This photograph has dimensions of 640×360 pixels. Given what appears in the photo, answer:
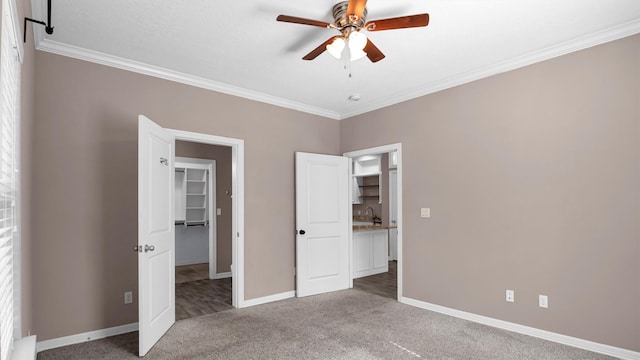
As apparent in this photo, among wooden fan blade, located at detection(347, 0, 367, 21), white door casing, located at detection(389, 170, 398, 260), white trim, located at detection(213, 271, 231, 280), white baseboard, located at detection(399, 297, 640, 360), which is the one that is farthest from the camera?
white door casing, located at detection(389, 170, 398, 260)

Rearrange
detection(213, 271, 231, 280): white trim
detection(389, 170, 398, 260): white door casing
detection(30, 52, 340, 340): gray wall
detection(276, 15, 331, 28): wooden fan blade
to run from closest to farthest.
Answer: detection(276, 15, 331, 28): wooden fan blade
detection(30, 52, 340, 340): gray wall
detection(213, 271, 231, 280): white trim
detection(389, 170, 398, 260): white door casing

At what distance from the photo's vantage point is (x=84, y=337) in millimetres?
3281

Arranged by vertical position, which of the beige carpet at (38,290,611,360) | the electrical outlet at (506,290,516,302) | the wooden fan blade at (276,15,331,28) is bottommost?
the beige carpet at (38,290,611,360)

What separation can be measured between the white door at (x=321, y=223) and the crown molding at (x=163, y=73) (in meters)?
0.73

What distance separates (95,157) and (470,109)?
3.91 meters

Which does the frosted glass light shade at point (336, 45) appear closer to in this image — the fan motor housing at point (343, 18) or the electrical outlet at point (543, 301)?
the fan motor housing at point (343, 18)

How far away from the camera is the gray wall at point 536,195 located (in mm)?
2934

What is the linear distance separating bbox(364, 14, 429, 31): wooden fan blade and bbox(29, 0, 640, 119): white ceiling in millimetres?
309

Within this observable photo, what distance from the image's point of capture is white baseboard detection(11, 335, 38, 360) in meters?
1.92

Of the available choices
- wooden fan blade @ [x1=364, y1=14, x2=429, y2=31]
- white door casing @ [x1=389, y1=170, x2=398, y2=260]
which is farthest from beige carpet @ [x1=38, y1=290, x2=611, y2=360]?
white door casing @ [x1=389, y1=170, x2=398, y2=260]

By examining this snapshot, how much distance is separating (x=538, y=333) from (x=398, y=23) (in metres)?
3.08

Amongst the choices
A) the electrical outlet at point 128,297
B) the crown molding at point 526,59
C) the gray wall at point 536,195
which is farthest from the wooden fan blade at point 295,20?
the electrical outlet at point 128,297

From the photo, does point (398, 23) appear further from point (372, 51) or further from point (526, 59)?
point (526, 59)

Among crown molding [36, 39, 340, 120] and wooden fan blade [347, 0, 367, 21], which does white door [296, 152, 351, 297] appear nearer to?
crown molding [36, 39, 340, 120]
